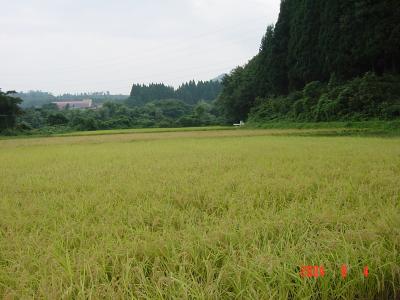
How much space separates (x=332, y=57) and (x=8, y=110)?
23.9 meters

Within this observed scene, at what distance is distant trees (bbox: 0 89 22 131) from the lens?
77.5 feet

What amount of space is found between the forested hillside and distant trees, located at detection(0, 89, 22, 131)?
19.9 m

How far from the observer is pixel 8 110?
24062mm

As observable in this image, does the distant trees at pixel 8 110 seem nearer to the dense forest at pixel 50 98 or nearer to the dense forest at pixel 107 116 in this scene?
the dense forest at pixel 107 116

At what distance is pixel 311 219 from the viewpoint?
2.22 m

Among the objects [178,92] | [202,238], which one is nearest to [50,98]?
[178,92]

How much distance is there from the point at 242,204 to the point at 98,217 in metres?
1.22

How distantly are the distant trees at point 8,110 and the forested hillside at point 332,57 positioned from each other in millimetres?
19852

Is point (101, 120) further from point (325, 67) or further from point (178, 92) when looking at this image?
point (178, 92)

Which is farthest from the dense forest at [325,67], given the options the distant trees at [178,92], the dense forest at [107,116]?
the distant trees at [178,92]

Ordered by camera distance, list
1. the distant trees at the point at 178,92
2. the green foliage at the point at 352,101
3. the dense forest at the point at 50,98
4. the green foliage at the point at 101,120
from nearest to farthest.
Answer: the green foliage at the point at 352,101
the green foliage at the point at 101,120
the distant trees at the point at 178,92
the dense forest at the point at 50,98

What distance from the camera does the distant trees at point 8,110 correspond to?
77.5ft

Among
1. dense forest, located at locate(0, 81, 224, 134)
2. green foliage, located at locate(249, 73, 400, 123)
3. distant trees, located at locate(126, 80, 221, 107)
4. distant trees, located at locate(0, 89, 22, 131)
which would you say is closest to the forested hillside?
green foliage, located at locate(249, 73, 400, 123)

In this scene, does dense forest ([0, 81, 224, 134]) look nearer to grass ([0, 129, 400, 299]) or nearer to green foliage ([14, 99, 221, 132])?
green foliage ([14, 99, 221, 132])
